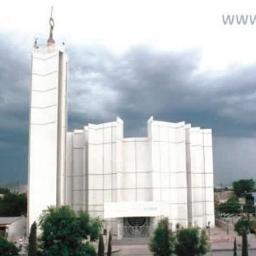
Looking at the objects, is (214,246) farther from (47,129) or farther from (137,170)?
(47,129)

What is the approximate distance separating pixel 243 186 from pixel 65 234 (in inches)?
3701

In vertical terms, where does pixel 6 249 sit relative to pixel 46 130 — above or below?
below

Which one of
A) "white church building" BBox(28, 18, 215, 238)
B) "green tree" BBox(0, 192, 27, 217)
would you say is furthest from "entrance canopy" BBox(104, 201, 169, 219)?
"green tree" BBox(0, 192, 27, 217)

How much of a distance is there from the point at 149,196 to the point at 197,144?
1069cm

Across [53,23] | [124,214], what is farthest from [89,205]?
[53,23]

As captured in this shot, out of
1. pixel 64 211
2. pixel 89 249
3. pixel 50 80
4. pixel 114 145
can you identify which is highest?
pixel 50 80

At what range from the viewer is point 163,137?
66.8 m

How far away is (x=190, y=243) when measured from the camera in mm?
36656

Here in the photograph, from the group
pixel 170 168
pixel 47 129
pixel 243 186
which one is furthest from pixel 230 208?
pixel 47 129

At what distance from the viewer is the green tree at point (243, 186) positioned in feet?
404

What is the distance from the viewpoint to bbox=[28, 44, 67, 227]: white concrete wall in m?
58.7

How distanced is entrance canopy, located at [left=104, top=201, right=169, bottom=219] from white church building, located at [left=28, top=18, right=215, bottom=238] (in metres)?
0.12

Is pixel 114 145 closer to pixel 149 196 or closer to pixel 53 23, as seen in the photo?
pixel 149 196

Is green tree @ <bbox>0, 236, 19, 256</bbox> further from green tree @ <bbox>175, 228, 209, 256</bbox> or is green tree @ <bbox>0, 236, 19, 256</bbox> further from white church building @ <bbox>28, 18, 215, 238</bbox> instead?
white church building @ <bbox>28, 18, 215, 238</bbox>
